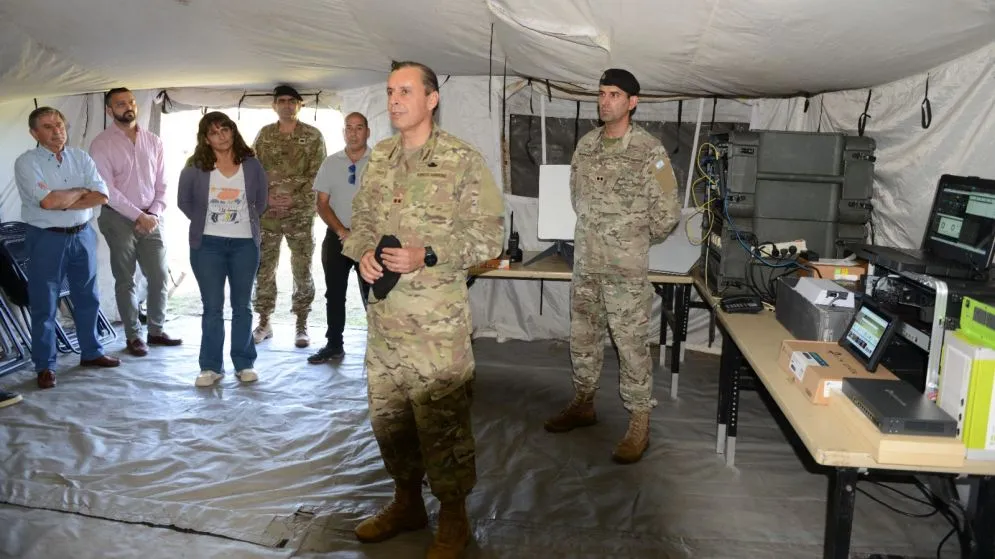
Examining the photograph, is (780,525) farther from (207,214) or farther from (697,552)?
(207,214)

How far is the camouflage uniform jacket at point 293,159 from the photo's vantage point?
4.76 metres

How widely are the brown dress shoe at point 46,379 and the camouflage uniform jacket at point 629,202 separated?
3264 mm

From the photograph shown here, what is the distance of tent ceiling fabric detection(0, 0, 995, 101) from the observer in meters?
2.29

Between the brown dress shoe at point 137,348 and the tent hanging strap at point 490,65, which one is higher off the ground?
the tent hanging strap at point 490,65

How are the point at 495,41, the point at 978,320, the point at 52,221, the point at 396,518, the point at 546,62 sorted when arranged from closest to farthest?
the point at 978,320 → the point at 396,518 → the point at 495,41 → the point at 546,62 → the point at 52,221

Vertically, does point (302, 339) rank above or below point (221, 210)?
below

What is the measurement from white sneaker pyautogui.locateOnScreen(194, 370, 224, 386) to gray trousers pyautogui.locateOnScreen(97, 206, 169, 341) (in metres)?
0.95

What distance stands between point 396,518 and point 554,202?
251 cm

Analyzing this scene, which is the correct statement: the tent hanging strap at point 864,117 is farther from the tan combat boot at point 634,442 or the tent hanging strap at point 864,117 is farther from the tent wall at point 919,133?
the tan combat boot at point 634,442

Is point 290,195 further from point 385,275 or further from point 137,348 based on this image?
point 385,275

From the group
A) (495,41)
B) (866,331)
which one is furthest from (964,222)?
(495,41)

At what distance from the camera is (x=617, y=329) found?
311 centimetres

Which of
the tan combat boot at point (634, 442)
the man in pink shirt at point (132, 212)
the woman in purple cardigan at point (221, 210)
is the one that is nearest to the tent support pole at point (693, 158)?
the tan combat boot at point (634, 442)

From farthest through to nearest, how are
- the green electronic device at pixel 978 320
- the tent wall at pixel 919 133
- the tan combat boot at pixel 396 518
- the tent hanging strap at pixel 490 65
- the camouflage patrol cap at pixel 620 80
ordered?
the tent hanging strap at pixel 490 65 < the camouflage patrol cap at pixel 620 80 < the tent wall at pixel 919 133 < the tan combat boot at pixel 396 518 < the green electronic device at pixel 978 320
